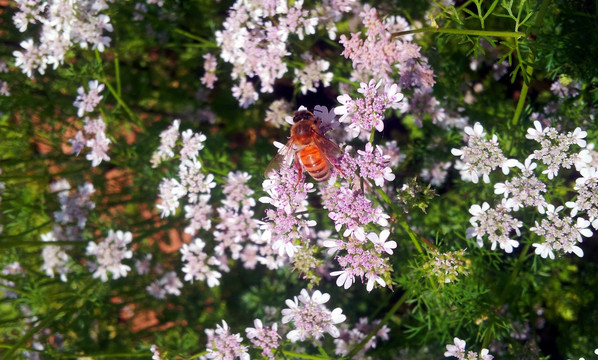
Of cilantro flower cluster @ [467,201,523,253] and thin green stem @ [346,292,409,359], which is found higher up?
cilantro flower cluster @ [467,201,523,253]

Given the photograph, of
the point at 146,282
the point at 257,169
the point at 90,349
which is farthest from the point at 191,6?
the point at 90,349

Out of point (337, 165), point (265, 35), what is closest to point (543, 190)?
point (337, 165)

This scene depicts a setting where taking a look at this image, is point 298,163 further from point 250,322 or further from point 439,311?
point 250,322

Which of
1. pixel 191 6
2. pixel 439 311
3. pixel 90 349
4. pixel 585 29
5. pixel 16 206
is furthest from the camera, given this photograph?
pixel 191 6

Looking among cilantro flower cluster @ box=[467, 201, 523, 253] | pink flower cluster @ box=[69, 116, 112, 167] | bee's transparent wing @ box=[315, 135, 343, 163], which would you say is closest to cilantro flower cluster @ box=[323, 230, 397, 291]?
bee's transparent wing @ box=[315, 135, 343, 163]

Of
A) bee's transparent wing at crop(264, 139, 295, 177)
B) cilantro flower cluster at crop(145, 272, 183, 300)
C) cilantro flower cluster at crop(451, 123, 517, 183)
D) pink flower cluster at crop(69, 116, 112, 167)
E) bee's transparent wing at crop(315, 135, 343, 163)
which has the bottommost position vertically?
cilantro flower cluster at crop(451, 123, 517, 183)

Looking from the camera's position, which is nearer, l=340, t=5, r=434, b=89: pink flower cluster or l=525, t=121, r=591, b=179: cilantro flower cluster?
l=525, t=121, r=591, b=179: cilantro flower cluster

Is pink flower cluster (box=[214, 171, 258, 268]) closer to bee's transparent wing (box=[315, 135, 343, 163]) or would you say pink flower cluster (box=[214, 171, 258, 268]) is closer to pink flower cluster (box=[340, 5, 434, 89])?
bee's transparent wing (box=[315, 135, 343, 163])

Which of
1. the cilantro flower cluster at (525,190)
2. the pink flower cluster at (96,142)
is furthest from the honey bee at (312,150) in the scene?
the pink flower cluster at (96,142)
